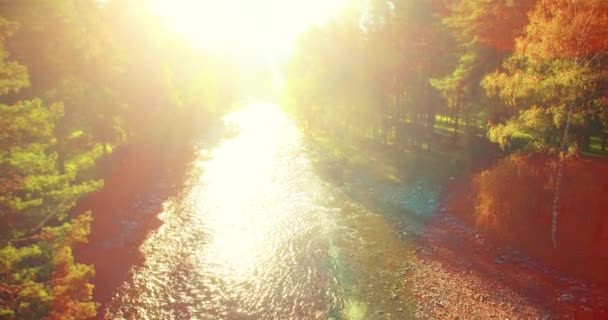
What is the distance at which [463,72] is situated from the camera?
30.2 meters

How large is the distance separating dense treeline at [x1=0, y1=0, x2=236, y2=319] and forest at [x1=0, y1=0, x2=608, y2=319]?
0.26 feet

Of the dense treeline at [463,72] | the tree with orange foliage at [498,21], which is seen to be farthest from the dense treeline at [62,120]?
the tree with orange foliage at [498,21]

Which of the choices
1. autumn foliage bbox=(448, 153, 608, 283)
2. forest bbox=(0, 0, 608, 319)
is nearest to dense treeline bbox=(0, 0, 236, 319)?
forest bbox=(0, 0, 608, 319)

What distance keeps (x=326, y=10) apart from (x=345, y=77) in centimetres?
958

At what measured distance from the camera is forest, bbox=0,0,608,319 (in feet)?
38.4

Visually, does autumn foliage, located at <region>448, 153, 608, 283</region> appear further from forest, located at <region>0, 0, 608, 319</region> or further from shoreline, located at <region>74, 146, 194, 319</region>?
shoreline, located at <region>74, 146, 194, 319</region>

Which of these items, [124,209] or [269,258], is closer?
[269,258]

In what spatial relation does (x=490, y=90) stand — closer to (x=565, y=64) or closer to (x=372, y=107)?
(x=565, y=64)

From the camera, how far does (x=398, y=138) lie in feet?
149

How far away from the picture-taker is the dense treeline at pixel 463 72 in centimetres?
1588

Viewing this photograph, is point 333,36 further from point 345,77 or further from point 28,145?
point 28,145

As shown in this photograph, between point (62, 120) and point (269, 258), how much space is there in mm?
17367

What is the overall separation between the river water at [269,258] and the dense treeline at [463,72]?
10.4 metres

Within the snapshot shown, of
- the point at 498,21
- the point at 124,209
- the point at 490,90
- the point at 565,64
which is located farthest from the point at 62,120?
the point at 498,21
